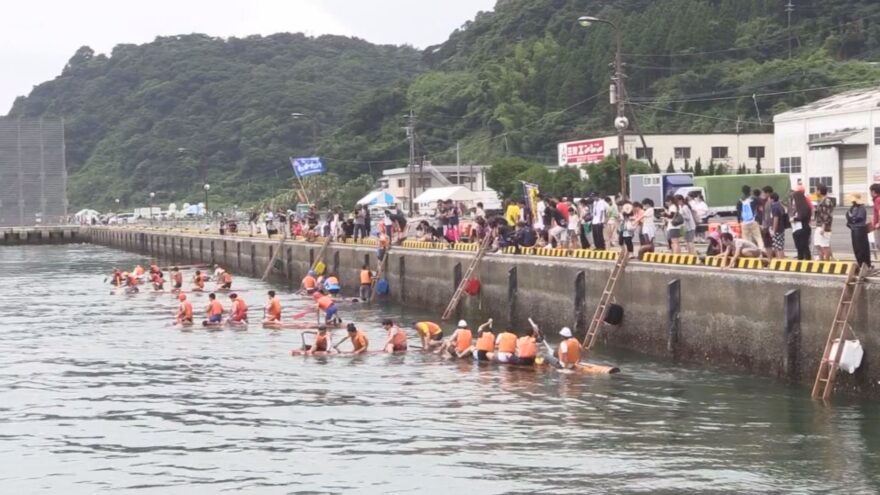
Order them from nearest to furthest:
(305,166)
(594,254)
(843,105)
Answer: (594,254)
(305,166)
(843,105)

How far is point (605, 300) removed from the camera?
3175 cm

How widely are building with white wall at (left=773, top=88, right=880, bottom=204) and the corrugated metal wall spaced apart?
90.1 metres

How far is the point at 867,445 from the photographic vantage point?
66.6 ft

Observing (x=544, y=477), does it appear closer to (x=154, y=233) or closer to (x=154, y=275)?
(x=154, y=275)

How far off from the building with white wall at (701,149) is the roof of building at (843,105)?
1444 cm

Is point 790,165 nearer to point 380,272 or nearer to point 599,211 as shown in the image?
point 380,272

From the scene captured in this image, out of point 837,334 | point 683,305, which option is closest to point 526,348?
point 683,305

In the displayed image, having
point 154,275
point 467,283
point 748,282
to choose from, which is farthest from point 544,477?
point 154,275

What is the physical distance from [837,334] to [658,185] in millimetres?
39795

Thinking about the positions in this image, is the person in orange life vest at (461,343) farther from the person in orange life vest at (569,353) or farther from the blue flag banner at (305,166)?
the blue flag banner at (305,166)

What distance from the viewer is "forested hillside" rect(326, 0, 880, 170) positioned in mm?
120312

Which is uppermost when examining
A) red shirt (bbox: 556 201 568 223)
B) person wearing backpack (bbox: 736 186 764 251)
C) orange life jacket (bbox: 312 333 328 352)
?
red shirt (bbox: 556 201 568 223)

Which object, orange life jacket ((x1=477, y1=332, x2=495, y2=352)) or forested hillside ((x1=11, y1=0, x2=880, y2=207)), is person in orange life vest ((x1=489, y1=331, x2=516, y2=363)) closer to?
orange life jacket ((x1=477, y1=332, x2=495, y2=352))

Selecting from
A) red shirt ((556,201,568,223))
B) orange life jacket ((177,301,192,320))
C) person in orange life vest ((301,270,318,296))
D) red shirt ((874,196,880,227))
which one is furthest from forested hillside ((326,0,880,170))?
red shirt ((874,196,880,227))
